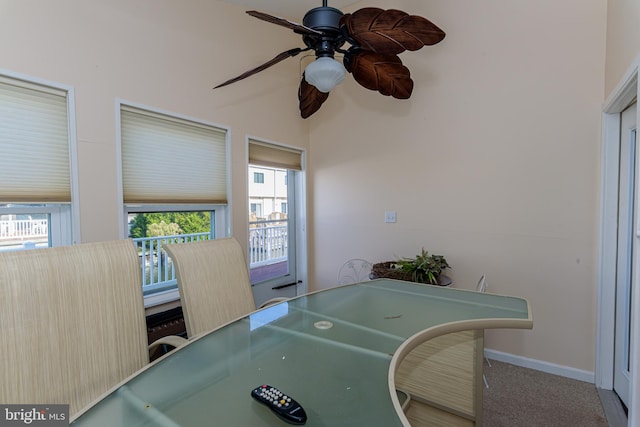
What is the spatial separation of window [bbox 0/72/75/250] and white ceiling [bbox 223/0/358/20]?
168 cm

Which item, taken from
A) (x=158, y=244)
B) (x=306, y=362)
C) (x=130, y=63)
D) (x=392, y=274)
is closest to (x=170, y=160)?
(x=130, y=63)

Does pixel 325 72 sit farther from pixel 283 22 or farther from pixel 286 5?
pixel 286 5

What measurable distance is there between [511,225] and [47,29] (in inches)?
131

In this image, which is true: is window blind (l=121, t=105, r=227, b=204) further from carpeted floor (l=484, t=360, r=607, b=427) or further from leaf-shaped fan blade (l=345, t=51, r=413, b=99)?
carpeted floor (l=484, t=360, r=607, b=427)

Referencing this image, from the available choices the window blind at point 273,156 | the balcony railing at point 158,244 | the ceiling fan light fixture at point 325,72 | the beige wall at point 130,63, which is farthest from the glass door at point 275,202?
the ceiling fan light fixture at point 325,72

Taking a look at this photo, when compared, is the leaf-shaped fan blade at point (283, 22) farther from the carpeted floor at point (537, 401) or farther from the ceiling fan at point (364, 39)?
the carpeted floor at point (537, 401)

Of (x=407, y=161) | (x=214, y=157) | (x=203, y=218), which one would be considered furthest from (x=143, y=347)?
(x=407, y=161)

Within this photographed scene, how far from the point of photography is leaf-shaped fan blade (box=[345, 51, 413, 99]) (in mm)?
1784

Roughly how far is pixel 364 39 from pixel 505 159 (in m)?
1.66

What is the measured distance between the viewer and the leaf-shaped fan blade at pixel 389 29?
1.47 metres

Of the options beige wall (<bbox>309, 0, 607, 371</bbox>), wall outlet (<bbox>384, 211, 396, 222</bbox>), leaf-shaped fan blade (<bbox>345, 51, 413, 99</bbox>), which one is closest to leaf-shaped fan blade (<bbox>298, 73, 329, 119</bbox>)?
leaf-shaped fan blade (<bbox>345, 51, 413, 99</bbox>)

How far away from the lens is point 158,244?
2.70 m

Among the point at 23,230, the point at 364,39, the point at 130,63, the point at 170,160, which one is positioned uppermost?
the point at 130,63

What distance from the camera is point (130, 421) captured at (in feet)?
2.43
